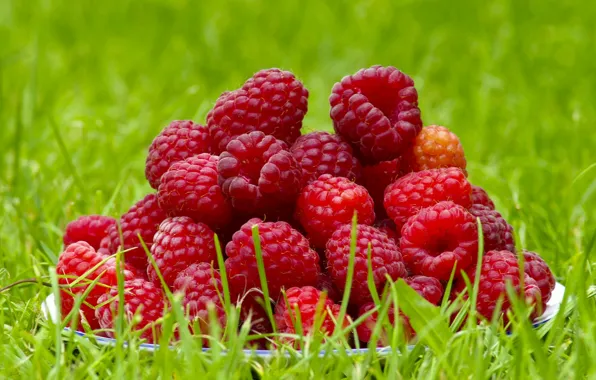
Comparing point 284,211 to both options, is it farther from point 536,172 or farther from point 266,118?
A: point 536,172

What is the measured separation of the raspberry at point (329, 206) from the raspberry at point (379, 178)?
0.44 feet

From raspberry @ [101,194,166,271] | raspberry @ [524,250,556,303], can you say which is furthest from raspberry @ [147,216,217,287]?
raspberry @ [524,250,556,303]

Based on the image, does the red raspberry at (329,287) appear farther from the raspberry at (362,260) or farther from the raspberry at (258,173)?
the raspberry at (258,173)

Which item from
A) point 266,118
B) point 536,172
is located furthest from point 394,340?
point 536,172

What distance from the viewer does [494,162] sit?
299 cm

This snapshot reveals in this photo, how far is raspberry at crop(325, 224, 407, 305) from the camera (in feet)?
4.92

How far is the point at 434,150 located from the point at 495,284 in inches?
11.1

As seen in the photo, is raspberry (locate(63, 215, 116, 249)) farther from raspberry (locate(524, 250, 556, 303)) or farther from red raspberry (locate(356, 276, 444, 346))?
raspberry (locate(524, 250, 556, 303))

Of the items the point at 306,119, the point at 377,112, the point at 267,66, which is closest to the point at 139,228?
the point at 377,112

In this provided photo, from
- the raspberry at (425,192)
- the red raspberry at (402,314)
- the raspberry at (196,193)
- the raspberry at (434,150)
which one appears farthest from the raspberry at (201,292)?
the raspberry at (434,150)

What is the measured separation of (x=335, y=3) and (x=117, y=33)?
1041mm

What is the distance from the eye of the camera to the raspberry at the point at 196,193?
1.58 metres

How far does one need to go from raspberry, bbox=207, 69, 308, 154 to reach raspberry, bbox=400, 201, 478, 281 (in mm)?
290

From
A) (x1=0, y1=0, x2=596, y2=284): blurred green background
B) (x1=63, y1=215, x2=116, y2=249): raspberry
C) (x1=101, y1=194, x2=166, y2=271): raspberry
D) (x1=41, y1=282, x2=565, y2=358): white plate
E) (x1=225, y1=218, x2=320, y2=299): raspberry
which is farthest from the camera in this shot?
(x1=0, y1=0, x2=596, y2=284): blurred green background
